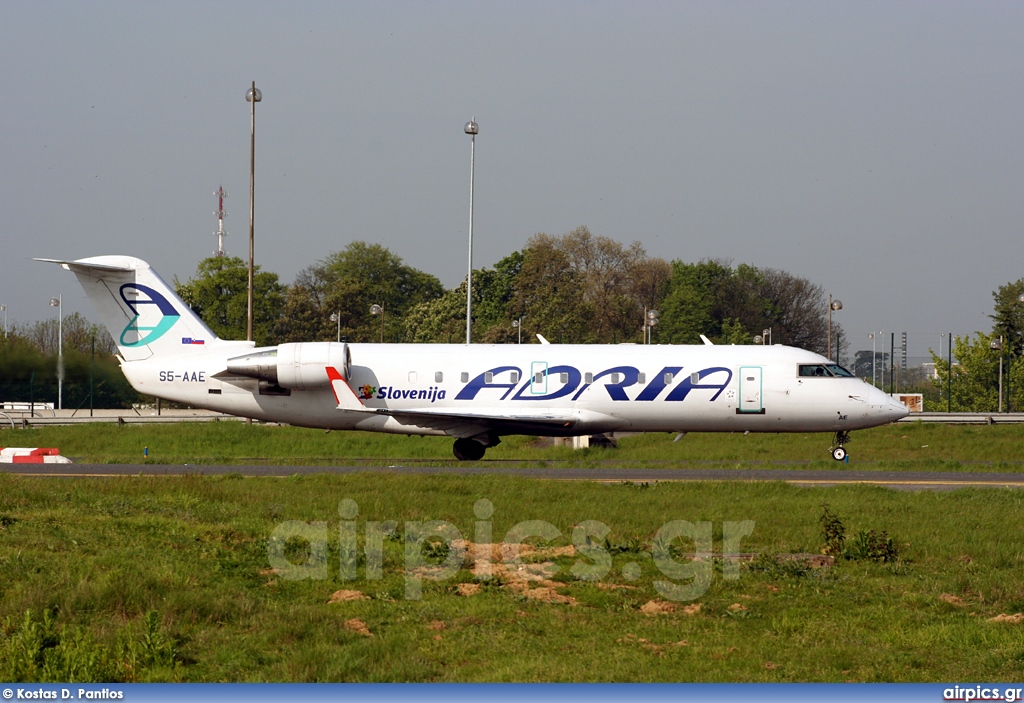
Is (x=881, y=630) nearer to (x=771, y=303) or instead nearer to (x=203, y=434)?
(x=203, y=434)

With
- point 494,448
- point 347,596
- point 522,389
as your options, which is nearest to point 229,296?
point 494,448

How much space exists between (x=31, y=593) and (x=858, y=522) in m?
12.4

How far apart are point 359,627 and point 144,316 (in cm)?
2390

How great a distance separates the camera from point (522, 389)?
3172 cm

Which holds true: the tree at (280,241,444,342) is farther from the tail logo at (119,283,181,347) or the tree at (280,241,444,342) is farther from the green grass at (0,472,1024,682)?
the green grass at (0,472,1024,682)

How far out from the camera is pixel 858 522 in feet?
59.1

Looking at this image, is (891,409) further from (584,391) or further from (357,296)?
(357,296)

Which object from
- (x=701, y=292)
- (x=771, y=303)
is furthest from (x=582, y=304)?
(x=771, y=303)

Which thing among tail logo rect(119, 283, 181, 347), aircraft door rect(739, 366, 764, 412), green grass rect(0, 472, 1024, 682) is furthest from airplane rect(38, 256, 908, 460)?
green grass rect(0, 472, 1024, 682)

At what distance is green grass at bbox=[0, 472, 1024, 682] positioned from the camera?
10.2 metres

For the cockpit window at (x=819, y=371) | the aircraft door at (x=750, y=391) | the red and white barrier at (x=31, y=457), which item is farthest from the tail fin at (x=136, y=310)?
the cockpit window at (x=819, y=371)

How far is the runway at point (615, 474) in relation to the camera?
24484mm

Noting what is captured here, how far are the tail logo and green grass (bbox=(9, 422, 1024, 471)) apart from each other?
6.79m

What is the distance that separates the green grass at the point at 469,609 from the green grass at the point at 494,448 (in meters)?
20.4
